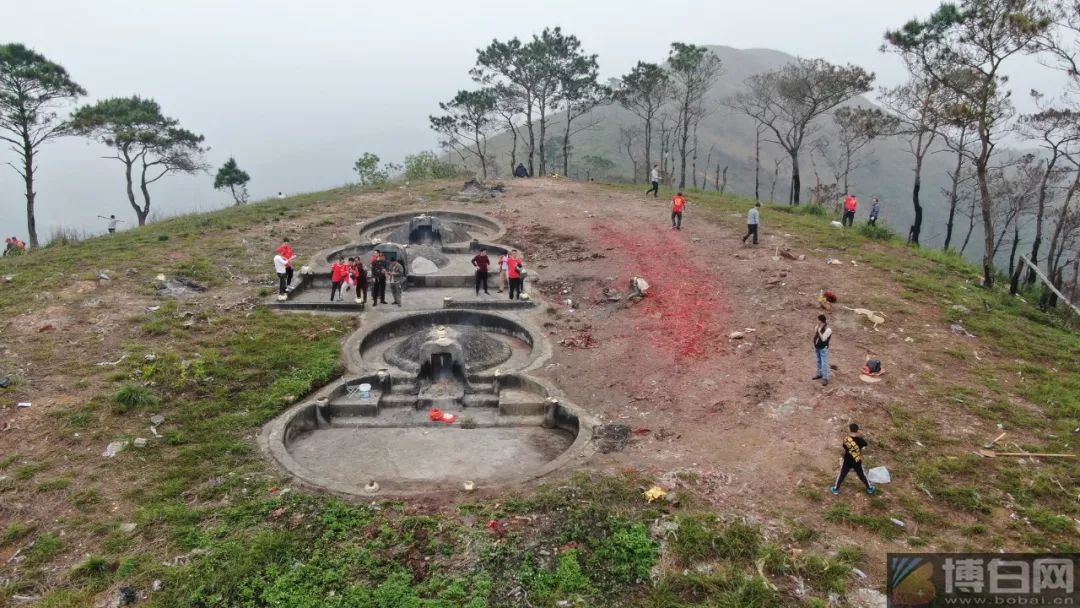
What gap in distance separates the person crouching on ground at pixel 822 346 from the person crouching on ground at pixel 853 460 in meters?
2.64

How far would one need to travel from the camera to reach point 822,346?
9.95 metres

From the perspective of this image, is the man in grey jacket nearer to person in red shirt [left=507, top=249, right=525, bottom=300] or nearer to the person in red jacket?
the person in red jacket

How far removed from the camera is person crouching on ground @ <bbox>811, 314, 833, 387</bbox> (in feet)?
32.2

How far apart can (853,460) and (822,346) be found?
9.92ft

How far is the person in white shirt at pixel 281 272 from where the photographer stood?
575 inches

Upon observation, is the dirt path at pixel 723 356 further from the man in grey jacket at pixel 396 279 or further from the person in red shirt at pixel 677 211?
the man in grey jacket at pixel 396 279

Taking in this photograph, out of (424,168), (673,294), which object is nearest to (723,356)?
(673,294)

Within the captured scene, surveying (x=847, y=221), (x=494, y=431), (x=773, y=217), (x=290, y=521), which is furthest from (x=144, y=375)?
(x=847, y=221)

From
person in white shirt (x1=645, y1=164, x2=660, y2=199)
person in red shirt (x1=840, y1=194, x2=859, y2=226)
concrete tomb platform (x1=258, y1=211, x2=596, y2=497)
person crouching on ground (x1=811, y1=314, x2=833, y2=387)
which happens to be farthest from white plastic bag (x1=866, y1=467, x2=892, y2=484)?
person in white shirt (x1=645, y1=164, x2=660, y2=199)

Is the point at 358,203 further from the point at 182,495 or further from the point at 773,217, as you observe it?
the point at 182,495

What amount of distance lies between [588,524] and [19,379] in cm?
986

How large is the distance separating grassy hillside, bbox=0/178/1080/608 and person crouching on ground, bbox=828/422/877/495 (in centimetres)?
26

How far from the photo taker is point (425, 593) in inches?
244

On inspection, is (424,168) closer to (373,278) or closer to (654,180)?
(654,180)
